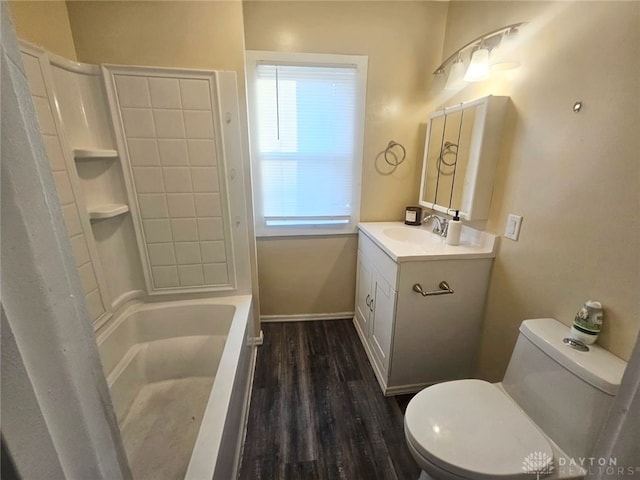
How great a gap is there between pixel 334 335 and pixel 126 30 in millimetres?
2376

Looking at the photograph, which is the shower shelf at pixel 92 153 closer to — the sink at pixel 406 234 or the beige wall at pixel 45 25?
the beige wall at pixel 45 25

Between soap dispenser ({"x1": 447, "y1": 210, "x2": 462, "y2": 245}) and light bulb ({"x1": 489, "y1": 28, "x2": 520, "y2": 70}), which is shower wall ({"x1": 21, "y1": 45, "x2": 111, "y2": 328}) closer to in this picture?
soap dispenser ({"x1": 447, "y1": 210, "x2": 462, "y2": 245})

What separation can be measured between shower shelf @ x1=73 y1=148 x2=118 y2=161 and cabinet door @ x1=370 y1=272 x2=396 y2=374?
1709 mm

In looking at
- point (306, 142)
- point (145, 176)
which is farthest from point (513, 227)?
point (145, 176)

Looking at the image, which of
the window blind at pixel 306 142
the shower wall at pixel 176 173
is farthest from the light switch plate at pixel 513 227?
the shower wall at pixel 176 173

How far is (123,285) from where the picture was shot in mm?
1696

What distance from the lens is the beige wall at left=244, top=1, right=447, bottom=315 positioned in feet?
6.02

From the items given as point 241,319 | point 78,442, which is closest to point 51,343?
point 78,442

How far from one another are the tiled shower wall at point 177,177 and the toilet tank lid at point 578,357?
1682 millimetres

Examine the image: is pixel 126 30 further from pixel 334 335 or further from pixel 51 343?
pixel 334 335

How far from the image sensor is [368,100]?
201 cm

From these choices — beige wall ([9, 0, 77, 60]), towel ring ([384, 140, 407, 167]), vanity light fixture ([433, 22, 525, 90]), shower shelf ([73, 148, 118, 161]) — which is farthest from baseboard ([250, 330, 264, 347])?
vanity light fixture ([433, 22, 525, 90])

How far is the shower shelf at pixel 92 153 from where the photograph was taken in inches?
52.7

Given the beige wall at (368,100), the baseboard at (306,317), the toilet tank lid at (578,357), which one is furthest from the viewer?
the baseboard at (306,317)
